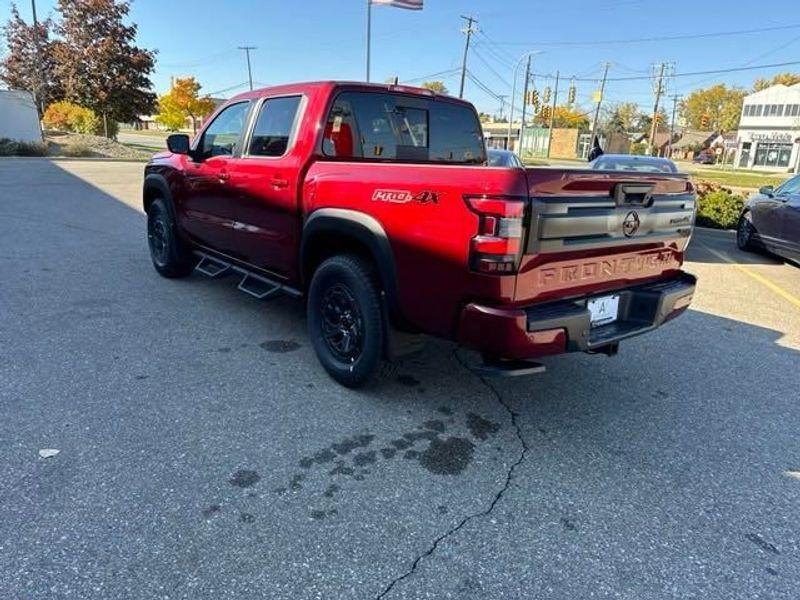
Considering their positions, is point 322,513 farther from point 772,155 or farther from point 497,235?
point 772,155

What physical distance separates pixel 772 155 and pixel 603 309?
74.7 meters

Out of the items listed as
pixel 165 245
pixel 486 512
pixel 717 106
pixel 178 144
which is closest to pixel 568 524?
pixel 486 512

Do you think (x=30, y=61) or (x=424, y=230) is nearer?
(x=424, y=230)

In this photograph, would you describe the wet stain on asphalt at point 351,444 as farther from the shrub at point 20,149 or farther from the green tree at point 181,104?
the green tree at point 181,104

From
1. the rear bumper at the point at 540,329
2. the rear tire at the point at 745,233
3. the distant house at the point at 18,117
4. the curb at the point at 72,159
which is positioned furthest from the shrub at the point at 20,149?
the rear bumper at the point at 540,329

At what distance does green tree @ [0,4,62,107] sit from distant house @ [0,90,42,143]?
16.3ft

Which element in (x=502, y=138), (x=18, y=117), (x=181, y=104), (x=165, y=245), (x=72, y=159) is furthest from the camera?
(x=502, y=138)

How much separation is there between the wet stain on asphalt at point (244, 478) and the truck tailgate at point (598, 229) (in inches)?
62.5

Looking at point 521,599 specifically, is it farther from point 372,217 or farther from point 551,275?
point 372,217

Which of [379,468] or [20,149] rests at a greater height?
[20,149]

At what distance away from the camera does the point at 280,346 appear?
14.8ft

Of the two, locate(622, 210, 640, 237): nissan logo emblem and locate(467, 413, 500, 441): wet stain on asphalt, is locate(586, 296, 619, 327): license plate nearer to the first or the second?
locate(622, 210, 640, 237): nissan logo emblem

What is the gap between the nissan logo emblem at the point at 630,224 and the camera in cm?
312

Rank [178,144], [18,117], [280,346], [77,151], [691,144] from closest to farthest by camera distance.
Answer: [280,346] < [178,144] < [77,151] < [18,117] < [691,144]
